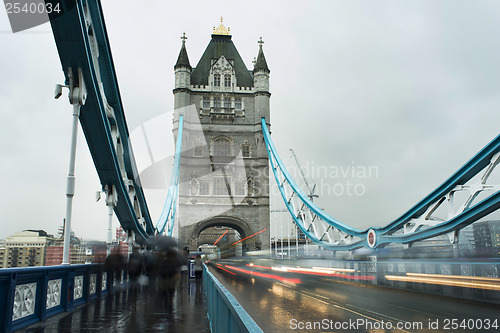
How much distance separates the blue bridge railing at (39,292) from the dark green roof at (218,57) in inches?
1411

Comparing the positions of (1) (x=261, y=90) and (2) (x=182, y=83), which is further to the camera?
(2) (x=182, y=83)

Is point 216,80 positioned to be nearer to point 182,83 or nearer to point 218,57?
point 218,57

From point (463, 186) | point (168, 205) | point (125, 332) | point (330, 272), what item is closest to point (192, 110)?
point (168, 205)

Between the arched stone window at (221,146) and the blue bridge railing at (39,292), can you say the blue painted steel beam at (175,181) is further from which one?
the blue bridge railing at (39,292)

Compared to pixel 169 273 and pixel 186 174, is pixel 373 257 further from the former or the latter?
pixel 186 174

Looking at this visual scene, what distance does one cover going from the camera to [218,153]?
40.2 metres

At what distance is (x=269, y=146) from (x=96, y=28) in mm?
30138

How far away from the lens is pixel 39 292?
6.27m

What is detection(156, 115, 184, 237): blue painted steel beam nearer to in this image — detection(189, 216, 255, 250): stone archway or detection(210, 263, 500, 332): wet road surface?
detection(189, 216, 255, 250): stone archway

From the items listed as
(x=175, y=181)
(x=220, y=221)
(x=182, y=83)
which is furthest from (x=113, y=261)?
(x=182, y=83)

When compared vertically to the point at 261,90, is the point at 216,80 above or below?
above

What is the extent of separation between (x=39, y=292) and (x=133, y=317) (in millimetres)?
1545

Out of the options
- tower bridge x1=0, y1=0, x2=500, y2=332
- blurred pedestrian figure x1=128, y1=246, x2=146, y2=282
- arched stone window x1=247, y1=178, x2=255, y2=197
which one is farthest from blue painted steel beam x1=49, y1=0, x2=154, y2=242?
arched stone window x1=247, y1=178, x2=255, y2=197

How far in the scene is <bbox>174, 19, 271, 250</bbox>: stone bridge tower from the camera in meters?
38.5
